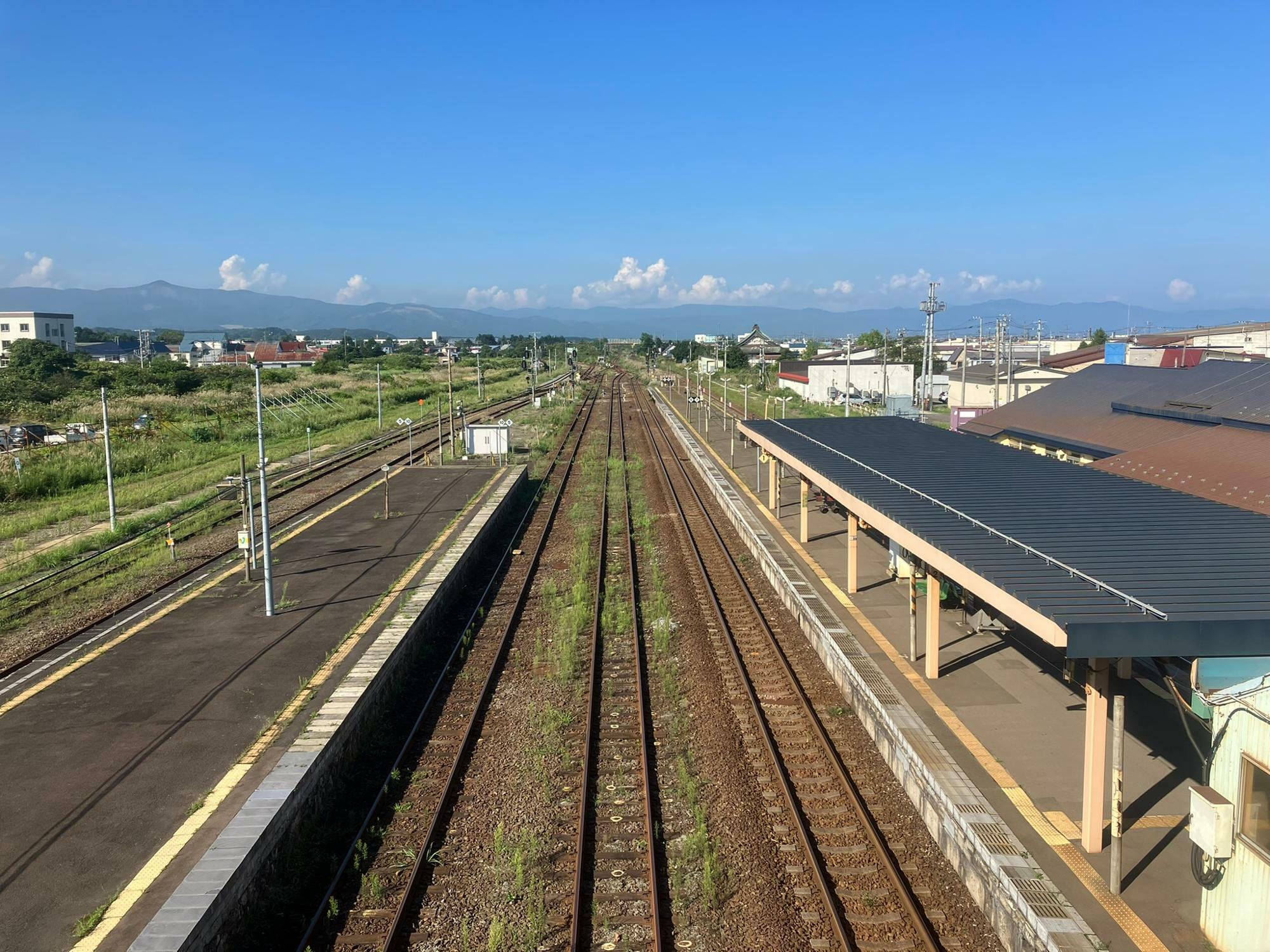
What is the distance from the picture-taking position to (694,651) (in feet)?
40.0

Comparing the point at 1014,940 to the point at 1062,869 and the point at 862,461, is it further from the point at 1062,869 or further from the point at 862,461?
the point at 862,461

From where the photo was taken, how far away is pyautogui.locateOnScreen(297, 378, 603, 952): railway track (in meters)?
6.34

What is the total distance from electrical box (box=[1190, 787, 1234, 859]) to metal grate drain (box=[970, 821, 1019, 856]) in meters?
1.25

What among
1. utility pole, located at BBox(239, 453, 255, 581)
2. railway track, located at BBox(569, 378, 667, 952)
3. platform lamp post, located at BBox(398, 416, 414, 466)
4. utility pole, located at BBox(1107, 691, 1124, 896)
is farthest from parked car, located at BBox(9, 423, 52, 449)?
utility pole, located at BBox(1107, 691, 1124, 896)

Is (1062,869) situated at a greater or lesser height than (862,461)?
lesser

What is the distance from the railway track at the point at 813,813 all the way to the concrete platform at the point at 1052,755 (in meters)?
1.02

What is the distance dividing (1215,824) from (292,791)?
21.9ft

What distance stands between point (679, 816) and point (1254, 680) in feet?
15.0

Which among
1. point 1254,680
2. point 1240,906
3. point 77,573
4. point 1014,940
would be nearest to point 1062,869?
point 1014,940

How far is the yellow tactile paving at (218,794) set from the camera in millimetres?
5832

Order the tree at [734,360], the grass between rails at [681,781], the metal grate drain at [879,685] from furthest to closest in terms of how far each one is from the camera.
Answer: the tree at [734,360] → the metal grate drain at [879,685] → the grass between rails at [681,781]

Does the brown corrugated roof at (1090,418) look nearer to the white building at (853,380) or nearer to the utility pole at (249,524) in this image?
the utility pole at (249,524)

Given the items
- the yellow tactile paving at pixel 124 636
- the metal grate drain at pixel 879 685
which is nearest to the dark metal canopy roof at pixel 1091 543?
the metal grate drain at pixel 879 685

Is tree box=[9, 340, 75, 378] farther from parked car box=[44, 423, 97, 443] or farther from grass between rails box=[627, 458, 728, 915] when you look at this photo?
grass between rails box=[627, 458, 728, 915]
